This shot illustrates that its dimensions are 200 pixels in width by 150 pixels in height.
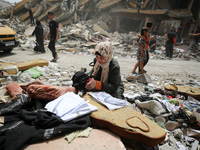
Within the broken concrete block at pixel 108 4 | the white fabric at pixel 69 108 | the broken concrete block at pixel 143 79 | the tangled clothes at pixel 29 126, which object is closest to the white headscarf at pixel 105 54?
the white fabric at pixel 69 108

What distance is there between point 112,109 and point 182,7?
55.3ft

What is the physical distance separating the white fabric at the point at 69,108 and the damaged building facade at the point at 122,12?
1409 cm


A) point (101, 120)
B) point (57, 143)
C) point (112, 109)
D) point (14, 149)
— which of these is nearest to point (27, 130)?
point (14, 149)

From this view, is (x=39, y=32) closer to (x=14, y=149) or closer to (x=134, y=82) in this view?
(x=134, y=82)

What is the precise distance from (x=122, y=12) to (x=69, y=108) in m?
15.4

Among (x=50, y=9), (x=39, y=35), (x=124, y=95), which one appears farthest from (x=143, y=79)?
(x=50, y=9)

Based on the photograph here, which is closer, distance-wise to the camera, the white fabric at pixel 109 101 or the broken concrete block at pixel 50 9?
the white fabric at pixel 109 101

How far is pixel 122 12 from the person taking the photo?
1438cm

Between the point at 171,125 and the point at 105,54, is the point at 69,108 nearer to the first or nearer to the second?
the point at 105,54

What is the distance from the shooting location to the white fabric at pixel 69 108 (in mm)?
1504

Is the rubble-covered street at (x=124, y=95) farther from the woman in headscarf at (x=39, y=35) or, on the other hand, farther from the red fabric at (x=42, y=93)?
the woman in headscarf at (x=39, y=35)

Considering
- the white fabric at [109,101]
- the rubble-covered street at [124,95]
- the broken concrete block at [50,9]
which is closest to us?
the rubble-covered street at [124,95]

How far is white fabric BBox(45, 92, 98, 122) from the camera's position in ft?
4.93

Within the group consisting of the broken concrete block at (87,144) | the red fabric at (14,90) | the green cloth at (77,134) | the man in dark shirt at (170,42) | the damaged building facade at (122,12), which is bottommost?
the broken concrete block at (87,144)
